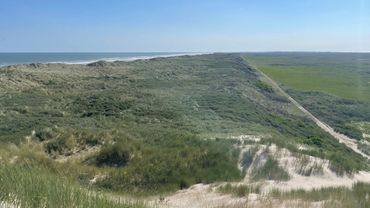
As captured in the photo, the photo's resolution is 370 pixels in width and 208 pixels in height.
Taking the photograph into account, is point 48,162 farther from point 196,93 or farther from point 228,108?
point 196,93

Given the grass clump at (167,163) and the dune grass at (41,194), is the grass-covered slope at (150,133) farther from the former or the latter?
the dune grass at (41,194)

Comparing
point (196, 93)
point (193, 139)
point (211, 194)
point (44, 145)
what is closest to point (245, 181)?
point (211, 194)

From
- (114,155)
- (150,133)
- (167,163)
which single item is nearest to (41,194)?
(167,163)

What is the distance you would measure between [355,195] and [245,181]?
361 centimetres

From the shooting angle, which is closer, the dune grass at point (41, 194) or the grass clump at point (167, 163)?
the dune grass at point (41, 194)

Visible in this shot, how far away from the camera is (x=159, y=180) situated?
14.3 metres

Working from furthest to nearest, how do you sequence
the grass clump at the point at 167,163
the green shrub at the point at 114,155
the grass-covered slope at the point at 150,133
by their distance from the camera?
the green shrub at the point at 114,155 < the grass-covered slope at the point at 150,133 < the grass clump at the point at 167,163

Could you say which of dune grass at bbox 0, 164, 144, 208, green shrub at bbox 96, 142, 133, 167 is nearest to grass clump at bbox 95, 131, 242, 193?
green shrub at bbox 96, 142, 133, 167

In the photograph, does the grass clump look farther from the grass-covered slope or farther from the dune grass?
the dune grass

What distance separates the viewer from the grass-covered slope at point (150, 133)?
49.0 ft

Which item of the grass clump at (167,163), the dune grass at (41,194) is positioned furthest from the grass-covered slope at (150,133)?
the dune grass at (41,194)

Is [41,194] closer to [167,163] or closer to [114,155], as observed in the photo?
[167,163]

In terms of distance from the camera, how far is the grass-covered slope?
49.0ft

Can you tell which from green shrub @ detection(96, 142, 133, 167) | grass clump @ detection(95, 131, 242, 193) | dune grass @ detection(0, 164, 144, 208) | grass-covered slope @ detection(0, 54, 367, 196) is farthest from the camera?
green shrub @ detection(96, 142, 133, 167)
